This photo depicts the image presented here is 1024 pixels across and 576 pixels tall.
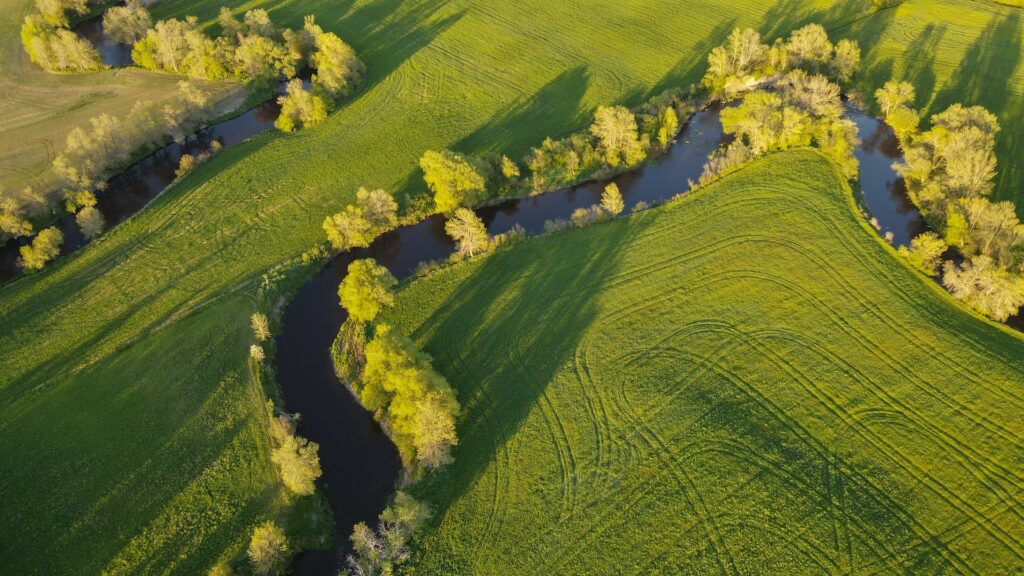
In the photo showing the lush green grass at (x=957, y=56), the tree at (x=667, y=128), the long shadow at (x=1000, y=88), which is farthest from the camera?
the lush green grass at (x=957, y=56)

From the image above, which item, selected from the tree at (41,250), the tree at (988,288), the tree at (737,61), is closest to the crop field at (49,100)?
the tree at (41,250)

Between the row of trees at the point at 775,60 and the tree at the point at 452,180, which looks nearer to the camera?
the tree at the point at 452,180

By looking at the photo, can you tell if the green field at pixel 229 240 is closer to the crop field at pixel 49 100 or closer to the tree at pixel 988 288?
the crop field at pixel 49 100

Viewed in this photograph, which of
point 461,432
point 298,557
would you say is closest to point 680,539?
point 461,432

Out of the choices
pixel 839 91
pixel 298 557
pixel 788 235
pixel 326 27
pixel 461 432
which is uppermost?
pixel 326 27

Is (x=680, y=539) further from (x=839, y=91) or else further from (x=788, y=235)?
(x=839, y=91)

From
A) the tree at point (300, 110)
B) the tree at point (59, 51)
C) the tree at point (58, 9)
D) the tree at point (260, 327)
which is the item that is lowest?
the tree at point (260, 327)

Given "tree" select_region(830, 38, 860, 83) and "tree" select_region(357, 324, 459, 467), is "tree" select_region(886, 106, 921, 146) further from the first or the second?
"tree" select_region(357, 324, 459, 467)
